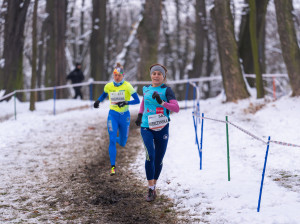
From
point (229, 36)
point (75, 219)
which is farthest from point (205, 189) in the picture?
point (229, 36)

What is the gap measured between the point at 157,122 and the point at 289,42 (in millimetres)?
7484

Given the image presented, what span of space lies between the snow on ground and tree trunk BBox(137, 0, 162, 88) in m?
3.50

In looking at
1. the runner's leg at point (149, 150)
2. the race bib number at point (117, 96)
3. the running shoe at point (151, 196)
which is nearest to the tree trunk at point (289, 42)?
the race bib number at point (117, 96)

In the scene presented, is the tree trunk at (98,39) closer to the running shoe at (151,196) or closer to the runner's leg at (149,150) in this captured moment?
the runner's leg at (149,150)

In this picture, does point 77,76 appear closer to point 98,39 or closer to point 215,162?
point 98,39

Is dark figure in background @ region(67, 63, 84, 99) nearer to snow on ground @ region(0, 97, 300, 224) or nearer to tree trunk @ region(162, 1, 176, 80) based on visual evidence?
snow on ground @ region(0, 97, 300, 224)

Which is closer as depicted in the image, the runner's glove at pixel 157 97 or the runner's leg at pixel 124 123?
the runner's glove at pixel 157 97

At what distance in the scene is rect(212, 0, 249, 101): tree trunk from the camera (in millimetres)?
13625

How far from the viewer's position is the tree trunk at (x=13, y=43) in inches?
642

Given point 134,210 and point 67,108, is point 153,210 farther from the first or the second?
point 67,108

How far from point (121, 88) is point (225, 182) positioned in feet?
9.04

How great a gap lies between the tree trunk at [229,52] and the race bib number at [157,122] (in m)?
8.55

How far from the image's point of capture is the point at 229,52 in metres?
13.6

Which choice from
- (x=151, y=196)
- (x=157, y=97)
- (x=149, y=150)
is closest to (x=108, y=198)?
(x=151, y=196)
